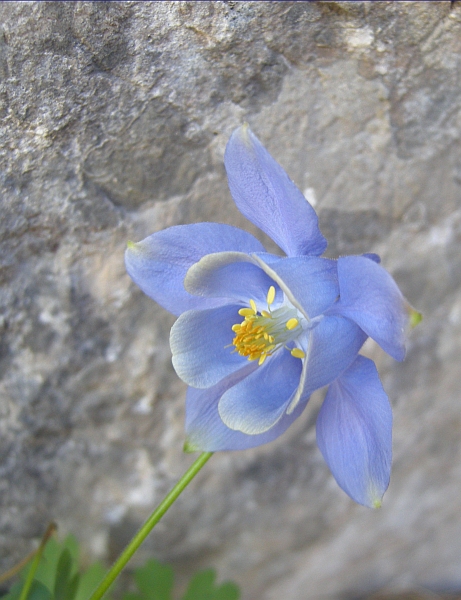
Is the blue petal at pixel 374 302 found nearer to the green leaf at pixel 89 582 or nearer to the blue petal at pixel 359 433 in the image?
the blue petal at pixel 359 433

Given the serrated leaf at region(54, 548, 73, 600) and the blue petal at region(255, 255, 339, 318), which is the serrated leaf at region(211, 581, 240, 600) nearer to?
the serrated leaf at region(54, 548, 73, 600)

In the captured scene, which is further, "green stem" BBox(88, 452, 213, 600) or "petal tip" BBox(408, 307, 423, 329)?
"green stem" BBox(88, 452, 213, 600)

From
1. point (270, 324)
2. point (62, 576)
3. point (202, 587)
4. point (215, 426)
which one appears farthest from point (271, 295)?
point (202, 587)

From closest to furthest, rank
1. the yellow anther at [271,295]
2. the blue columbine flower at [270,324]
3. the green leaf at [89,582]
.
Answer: the blue columbine flower at [270,324], the yellow anther at [271,295], the green leaf at [89,582]

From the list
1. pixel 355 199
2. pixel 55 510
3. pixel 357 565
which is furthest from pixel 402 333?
pixel 357 565

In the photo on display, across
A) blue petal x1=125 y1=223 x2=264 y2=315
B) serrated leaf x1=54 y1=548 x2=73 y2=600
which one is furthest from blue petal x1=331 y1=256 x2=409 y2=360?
serrated leaf x1=54 y1=548 x2=73 y2=600

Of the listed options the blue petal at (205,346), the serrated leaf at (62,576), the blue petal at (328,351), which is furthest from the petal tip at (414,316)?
the serrated leaf at (62,576)
